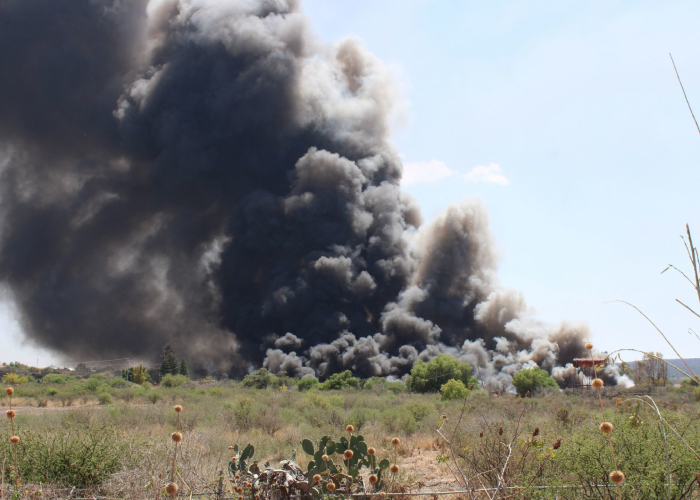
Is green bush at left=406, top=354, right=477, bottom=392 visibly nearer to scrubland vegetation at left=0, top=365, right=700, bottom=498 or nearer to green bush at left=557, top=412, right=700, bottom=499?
scrubland vegetation at left=0, top=365, right=700, bottom=498

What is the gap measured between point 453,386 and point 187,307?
39265 millimetres

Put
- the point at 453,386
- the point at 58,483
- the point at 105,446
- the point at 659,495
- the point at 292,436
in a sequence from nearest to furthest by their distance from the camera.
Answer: the point at 659,495
the point at 58,483
the point at 105,446
the point at 292,436
the point at 453,386

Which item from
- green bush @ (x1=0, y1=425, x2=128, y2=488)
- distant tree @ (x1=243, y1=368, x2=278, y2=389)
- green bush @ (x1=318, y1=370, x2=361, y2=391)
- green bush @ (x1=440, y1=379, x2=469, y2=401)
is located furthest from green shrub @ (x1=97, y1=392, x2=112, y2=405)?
green bush @ (x1=0, y1=425, x2=128, y2=488)

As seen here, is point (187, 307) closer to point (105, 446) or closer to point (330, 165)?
point (330, 165)

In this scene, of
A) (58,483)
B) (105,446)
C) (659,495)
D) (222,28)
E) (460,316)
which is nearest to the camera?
(659,495)

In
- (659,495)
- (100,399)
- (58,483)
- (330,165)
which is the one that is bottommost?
(659,495)

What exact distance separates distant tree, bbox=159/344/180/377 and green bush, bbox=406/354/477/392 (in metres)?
24.7

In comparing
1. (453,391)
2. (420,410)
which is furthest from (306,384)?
(420,410)

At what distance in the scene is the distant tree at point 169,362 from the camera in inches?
1843

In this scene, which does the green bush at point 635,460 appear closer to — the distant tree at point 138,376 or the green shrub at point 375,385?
the green shrub at point 375,385

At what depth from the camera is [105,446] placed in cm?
612

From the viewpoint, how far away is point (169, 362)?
47.6m

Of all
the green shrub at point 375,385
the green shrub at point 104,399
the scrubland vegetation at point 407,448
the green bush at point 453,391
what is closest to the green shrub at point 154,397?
the green shrub at point 104,399

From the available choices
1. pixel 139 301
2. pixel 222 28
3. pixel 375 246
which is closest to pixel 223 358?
A: pixel 139 301
